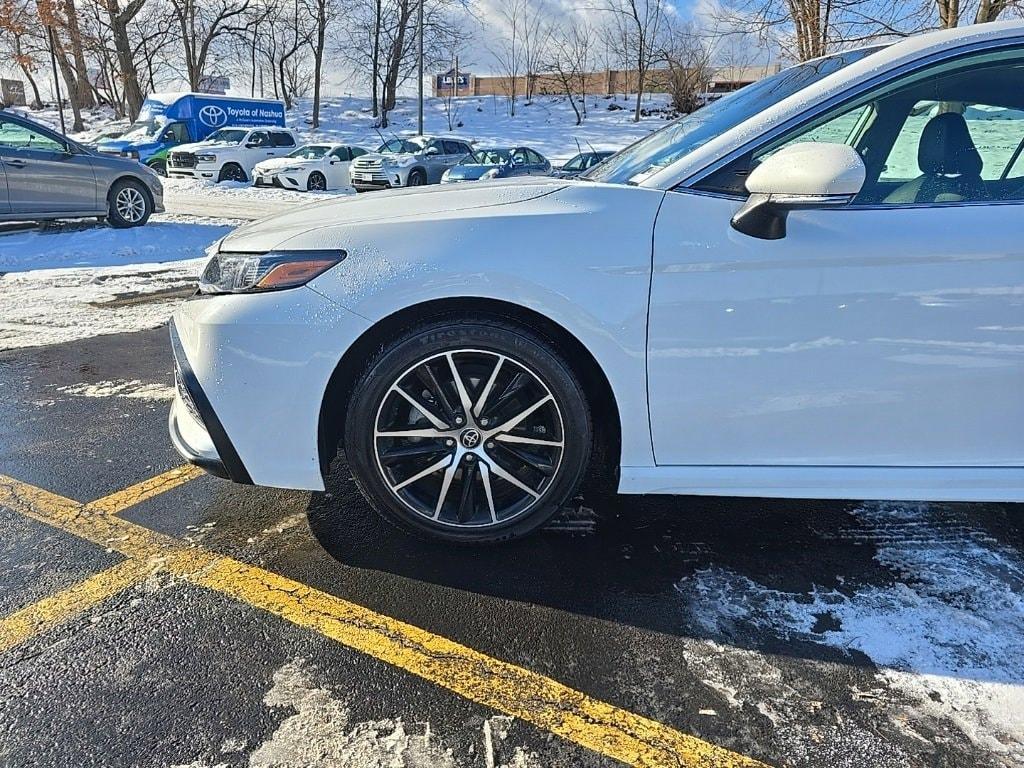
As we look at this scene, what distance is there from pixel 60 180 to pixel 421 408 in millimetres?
9809

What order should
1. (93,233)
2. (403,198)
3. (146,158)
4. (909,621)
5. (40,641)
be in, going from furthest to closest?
(146,158)
(93,233)
(403,198)
(909,621)
(40,641)

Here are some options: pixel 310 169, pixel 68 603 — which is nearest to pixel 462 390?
pixel 68 603

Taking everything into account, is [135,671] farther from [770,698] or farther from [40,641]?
[770,698]

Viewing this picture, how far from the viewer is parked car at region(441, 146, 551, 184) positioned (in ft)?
54.2

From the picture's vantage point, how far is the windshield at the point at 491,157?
1706 cm

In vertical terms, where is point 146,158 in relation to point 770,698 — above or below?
above

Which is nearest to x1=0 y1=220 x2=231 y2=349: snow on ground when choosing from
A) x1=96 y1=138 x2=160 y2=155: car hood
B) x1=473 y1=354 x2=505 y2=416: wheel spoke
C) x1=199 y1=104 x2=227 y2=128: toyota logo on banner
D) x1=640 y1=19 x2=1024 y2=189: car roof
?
x1=473 y1=354 x2=505 y2=416: wheel spoke

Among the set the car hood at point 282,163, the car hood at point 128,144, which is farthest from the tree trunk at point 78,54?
the car hood at point 282,163

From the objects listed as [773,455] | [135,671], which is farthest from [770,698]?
[135,671]

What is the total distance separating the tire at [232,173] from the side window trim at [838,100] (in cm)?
2209

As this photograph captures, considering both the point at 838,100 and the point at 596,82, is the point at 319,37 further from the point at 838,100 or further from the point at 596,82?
the point at 838,100

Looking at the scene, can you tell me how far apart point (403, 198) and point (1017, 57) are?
6.96ft

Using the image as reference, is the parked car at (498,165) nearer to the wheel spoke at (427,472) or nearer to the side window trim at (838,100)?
the side window trim at (838,100)

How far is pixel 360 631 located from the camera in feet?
7.03
